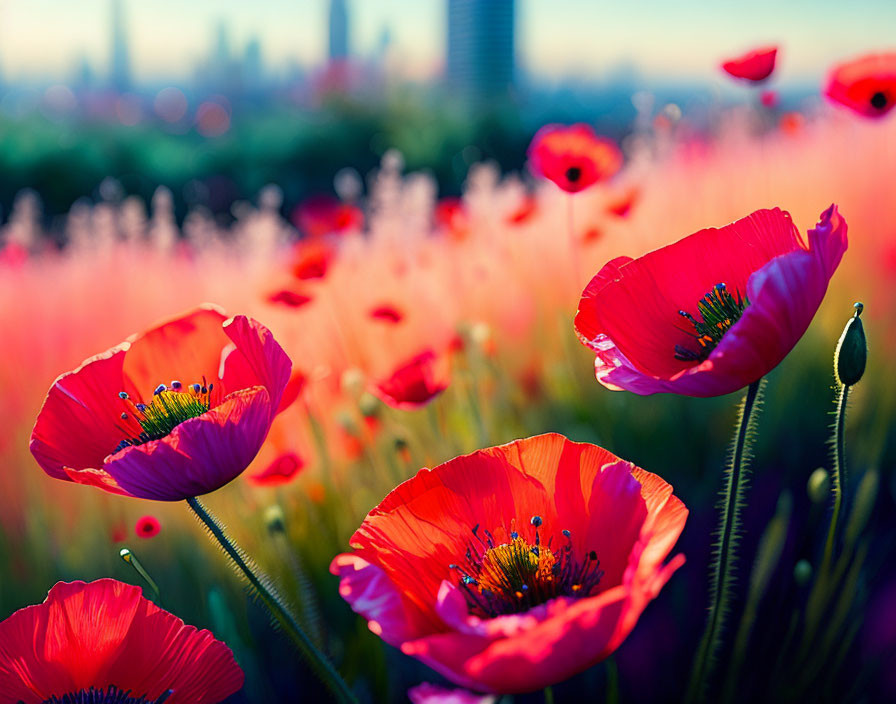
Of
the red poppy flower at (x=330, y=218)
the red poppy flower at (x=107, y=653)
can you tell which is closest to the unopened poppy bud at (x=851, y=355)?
the red poppy flower at (x=107, y=653)

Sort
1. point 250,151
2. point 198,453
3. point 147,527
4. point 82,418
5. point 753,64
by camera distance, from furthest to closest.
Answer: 1. point 250,151
2. point 753,64
3. point 147,527
4. point 82,418
5. point 198,453

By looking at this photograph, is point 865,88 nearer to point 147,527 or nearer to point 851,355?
point 851,355

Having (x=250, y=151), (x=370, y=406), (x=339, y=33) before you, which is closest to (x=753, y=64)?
(x=370, y=406)

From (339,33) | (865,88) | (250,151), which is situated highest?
(339,33)

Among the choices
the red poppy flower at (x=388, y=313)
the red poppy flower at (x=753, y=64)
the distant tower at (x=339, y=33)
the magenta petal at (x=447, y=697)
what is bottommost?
the red poppy flower at (x=388, y=313)

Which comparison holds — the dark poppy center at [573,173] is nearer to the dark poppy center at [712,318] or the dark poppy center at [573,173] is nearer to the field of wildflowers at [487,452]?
the field of wildflowers at [487,452]

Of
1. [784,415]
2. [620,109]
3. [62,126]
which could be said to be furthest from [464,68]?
[784,415]

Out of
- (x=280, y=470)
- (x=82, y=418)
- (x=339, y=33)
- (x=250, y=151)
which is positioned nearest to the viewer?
(x=82, y=418)

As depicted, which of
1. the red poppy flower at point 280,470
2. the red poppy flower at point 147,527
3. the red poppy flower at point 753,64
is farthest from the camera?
the red poppy flower at point 753,64
